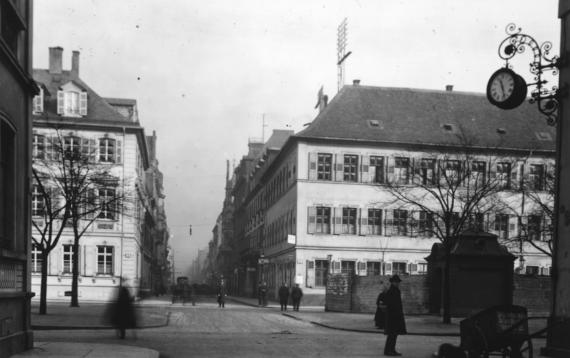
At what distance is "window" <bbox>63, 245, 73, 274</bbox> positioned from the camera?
49344 millimetres

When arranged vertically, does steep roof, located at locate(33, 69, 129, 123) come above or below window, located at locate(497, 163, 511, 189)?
above

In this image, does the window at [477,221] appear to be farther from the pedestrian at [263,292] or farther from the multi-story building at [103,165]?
the multi-story building at [103,165]

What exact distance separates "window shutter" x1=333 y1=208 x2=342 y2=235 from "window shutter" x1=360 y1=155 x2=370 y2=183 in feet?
8.80

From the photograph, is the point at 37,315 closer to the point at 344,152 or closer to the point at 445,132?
the point at 344,152

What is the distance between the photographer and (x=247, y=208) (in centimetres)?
8881

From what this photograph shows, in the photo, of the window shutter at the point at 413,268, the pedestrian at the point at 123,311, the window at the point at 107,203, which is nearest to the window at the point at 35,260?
the window at the point at 107,203

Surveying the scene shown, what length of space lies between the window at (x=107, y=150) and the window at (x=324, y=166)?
1510 centimetres

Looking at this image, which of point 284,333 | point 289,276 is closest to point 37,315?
Answer: point 284,333

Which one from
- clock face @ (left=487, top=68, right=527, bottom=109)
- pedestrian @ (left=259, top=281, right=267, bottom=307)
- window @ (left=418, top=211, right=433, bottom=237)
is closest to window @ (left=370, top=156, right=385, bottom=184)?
pedestrian @ (left=259, top=281, right=267, bottom=307)

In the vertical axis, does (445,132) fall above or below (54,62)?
below

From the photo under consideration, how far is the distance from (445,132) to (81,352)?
1595 inches

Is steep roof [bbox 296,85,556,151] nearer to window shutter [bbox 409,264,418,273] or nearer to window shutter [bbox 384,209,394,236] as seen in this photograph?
window shutter [bbox 384,209,394,236]

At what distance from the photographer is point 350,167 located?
157ft

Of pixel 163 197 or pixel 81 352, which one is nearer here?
pixel 81 352
